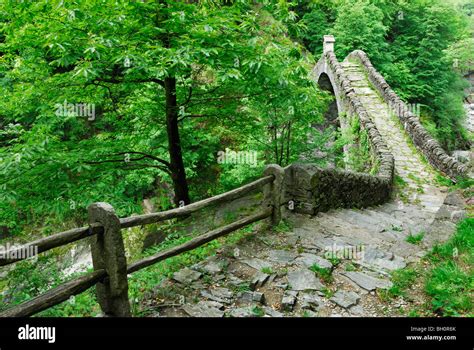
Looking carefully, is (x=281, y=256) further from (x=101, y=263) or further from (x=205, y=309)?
(x=101, y=263)

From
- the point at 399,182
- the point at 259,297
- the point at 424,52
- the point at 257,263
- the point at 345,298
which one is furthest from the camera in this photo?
the point at 424,52

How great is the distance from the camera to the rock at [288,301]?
3.52 m

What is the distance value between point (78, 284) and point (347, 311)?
2.58 m

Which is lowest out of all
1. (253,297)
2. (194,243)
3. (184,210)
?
(253,297)

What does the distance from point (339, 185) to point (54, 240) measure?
18.1 feet

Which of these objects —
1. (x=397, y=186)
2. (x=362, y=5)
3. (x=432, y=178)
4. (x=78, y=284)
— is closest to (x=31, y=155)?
(x=78, y=284)

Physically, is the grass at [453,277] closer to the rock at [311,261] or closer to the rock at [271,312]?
the rock at [311,261]

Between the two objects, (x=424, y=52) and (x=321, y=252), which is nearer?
(x=321, y=252)

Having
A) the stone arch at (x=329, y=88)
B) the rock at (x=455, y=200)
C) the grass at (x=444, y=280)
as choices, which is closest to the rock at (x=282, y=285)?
the grass at (x=444, y=280)

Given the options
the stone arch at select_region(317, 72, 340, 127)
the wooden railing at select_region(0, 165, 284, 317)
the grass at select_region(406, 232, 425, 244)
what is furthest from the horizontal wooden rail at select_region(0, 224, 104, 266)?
the stone arch at select_region(317, 72, 340, 127)

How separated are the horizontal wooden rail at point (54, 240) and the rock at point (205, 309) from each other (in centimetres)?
114

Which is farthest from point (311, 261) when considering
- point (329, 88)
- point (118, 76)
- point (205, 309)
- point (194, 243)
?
point (329, 88)

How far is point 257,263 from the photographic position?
440cm
